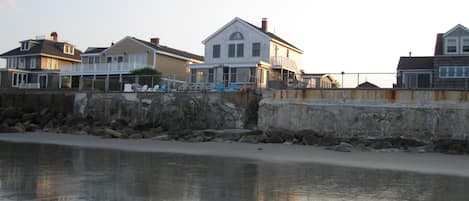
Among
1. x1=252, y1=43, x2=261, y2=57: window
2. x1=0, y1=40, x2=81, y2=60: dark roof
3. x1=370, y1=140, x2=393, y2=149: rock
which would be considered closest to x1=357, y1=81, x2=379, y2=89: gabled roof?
x1=370, y1=140, x2=393, y2=149: rock

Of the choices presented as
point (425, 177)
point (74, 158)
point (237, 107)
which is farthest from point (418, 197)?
point (237, 107)

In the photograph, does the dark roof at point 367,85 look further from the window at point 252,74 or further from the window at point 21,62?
the window at point 21,62

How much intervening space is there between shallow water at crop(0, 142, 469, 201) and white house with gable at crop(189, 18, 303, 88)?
945 inches

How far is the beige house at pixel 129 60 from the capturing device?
50.1m

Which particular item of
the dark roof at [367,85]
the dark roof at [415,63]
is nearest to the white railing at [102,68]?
the dark roof at [415,63]

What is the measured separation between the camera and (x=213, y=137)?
29.0 meters

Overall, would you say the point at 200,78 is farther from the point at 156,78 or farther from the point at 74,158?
the point at 74,158

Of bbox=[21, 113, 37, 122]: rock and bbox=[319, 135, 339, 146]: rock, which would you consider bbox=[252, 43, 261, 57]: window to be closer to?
bbox=[319, 135, 339, 146]: rock

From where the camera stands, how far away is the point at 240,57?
45.0 metres

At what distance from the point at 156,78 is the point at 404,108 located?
20.3 m

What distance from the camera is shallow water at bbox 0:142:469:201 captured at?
11.3 m

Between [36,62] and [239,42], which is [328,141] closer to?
[239,42]

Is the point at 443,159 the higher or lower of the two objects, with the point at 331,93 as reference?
lower

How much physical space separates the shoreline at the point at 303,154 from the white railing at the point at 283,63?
1883cm
